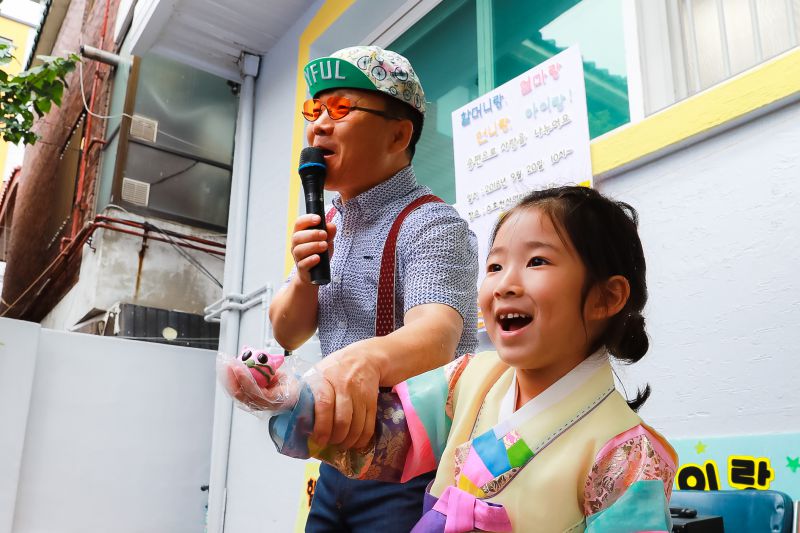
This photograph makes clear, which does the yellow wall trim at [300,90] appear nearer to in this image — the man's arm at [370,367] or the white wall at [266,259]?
the white wall at [266,259]

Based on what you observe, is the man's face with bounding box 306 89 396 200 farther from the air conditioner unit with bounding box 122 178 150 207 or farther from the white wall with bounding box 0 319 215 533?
the air conditioner unit with bounding box 122 178 150 207

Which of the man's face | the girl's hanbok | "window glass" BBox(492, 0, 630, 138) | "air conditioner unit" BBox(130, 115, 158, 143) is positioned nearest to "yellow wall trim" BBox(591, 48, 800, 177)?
"window glass" BBox(492, 0, 630, 138)

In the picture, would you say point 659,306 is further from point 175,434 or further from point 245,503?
point 175,434

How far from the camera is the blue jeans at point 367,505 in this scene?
3.62 feet

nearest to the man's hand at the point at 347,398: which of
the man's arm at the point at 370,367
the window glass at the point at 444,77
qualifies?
the man's arm at the point at 370,367

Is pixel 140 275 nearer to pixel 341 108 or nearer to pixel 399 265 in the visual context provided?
pixel 341 108

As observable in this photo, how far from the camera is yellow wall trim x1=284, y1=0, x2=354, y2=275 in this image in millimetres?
3658

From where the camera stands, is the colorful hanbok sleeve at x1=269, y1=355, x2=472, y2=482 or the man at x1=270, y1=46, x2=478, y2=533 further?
Result: the man at x1=270, y1=46, x2=478, y2=533

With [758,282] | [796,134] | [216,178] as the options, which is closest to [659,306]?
[758,282]

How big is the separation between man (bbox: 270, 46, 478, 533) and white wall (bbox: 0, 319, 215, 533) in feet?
13.8

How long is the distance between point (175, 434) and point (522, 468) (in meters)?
5.08

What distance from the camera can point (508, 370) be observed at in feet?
3.64

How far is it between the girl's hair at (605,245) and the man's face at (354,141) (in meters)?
0.36

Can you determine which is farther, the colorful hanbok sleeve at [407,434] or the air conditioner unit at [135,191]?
the air conditioner unit at [135,191]
